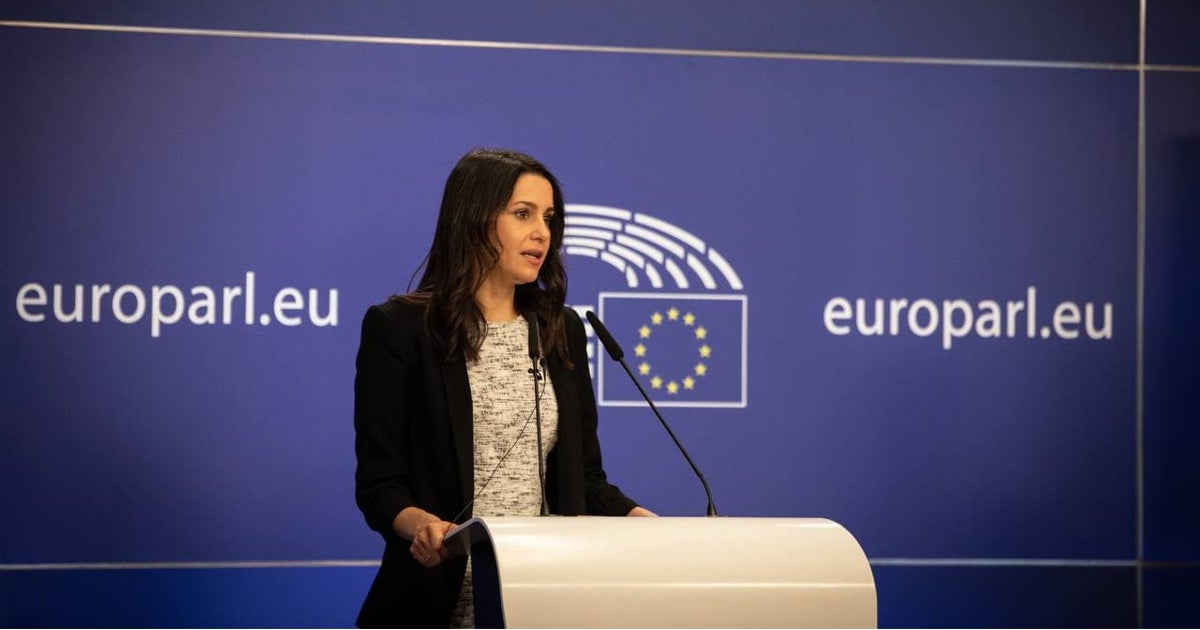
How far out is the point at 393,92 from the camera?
4.25 meters

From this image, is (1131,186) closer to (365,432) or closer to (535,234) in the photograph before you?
(535,234)

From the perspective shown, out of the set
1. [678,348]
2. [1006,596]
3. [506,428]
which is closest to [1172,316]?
[1006,596]

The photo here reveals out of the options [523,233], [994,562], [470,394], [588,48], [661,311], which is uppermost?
Answer: [588,48]

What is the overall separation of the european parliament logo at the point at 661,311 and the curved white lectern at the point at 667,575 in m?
2.41

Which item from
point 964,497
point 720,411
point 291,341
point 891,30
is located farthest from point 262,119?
point 964,497

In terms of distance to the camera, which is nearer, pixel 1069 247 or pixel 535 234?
pixel 535 234

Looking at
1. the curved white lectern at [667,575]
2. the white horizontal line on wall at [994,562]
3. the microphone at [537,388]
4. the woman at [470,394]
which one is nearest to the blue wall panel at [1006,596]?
the white horizontal line on wall at [994,562]

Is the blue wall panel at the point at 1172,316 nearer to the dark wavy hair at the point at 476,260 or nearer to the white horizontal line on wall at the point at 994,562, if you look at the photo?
the white horizontal line on wall at the point at 994,562

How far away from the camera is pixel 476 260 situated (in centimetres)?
257

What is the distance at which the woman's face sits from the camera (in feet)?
8.36

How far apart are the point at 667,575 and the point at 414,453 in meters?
0.78

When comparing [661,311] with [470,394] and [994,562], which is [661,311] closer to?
[994,562]

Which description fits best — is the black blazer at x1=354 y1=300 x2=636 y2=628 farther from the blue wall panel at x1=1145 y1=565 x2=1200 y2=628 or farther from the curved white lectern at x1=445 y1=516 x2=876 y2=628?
the blue wall panel at x1=1145 y1=565 x2=1200 y2=628

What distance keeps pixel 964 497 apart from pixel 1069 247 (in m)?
0.90
